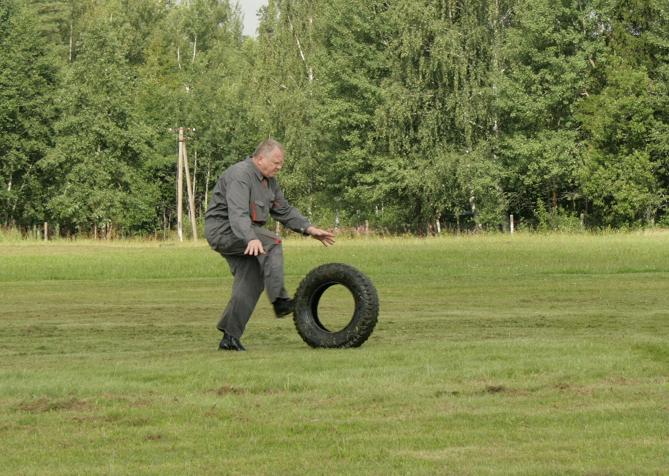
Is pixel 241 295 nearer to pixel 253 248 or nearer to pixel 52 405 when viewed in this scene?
pixel 253 248

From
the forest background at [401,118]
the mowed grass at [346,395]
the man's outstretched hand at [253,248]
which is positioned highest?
the forest background at [401,118]

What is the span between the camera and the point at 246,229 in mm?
12594

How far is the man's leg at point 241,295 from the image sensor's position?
1303cm

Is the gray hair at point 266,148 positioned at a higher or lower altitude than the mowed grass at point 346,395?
higher

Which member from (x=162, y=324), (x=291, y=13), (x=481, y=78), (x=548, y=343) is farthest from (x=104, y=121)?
(x=548, y=343)

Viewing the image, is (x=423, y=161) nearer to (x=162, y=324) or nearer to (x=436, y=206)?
(x=436, y=206)

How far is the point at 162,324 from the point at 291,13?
74994 mm

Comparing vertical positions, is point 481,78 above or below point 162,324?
above

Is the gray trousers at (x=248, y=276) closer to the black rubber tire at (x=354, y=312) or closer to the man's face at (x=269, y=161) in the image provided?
the black rubber tire at (x=354, y=312)

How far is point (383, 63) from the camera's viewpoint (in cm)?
7569

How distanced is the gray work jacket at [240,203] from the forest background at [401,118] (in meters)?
58.9

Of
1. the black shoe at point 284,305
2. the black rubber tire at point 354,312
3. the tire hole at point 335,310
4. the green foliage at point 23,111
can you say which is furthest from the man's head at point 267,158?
the green foliage at point 23,111

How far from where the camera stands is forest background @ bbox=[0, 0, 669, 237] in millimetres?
71875

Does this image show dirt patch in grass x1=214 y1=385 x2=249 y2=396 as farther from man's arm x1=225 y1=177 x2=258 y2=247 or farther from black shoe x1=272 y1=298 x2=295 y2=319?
black shoe x1=272 y1=298 x2=295 y2=319
